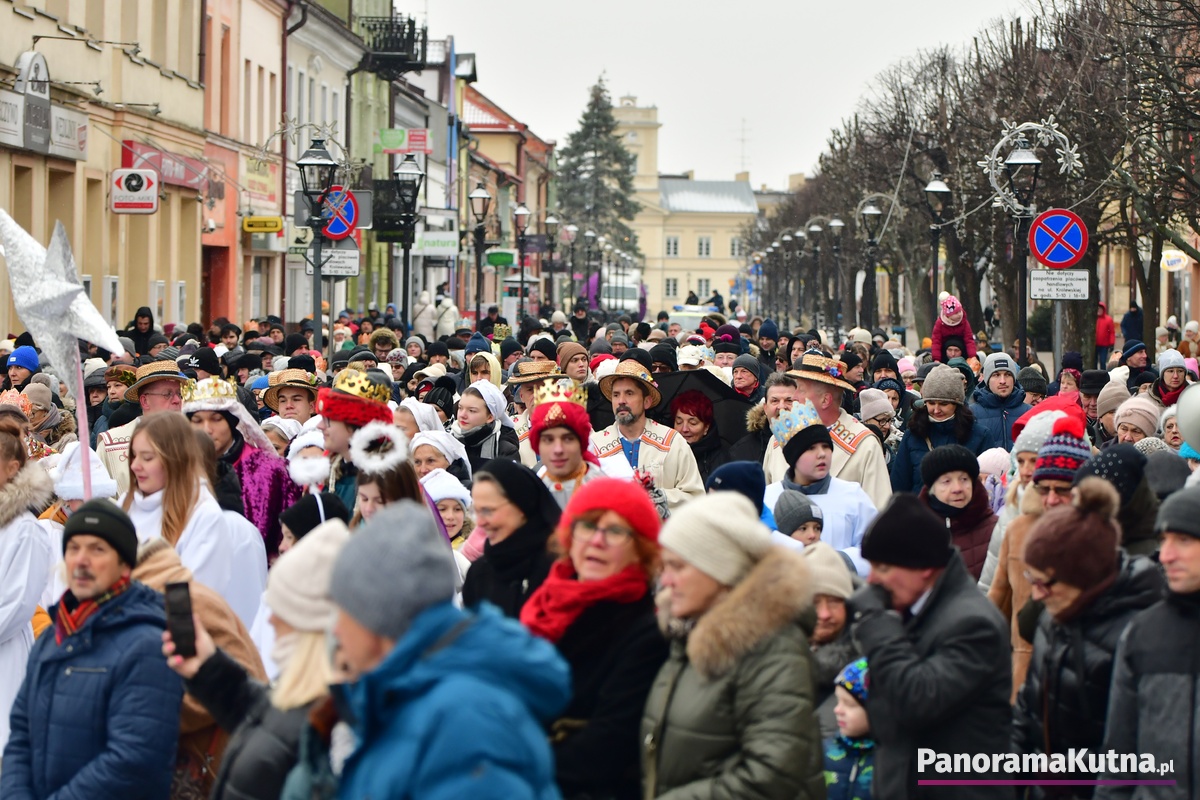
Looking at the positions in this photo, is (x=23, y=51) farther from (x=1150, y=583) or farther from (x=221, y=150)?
(x=1150, y=583)

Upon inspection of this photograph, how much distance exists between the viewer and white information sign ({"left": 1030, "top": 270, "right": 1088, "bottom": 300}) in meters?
18.6

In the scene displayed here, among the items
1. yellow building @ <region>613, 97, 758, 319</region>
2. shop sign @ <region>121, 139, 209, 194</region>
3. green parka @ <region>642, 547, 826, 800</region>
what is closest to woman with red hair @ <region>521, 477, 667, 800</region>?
green parka @ <region>642, 547, 826, 800</region>

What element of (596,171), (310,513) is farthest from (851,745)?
(596,171)

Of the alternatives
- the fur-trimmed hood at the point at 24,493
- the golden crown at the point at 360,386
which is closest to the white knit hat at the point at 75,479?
the fur-trimmed hood at the point at 24,493

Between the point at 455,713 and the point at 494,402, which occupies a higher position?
the point at 494,402

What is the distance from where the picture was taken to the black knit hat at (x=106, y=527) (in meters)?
5.38

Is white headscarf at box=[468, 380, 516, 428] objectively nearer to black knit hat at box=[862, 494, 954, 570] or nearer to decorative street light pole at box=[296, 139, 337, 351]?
black knit hat at box=[862, 494, 954, 570]

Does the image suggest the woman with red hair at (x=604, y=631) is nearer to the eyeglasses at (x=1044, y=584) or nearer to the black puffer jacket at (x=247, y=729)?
the black puffer jacket at (x=247, y=729)

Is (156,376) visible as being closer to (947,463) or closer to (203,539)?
(203,539)

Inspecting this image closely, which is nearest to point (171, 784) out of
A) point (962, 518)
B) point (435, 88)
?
point (962, 518)

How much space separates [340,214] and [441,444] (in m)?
13.8

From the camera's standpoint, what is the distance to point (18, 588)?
6.84 metres

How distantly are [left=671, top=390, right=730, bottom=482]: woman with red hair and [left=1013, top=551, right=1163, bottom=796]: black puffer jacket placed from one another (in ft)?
20.3

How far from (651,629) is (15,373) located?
1008cm
